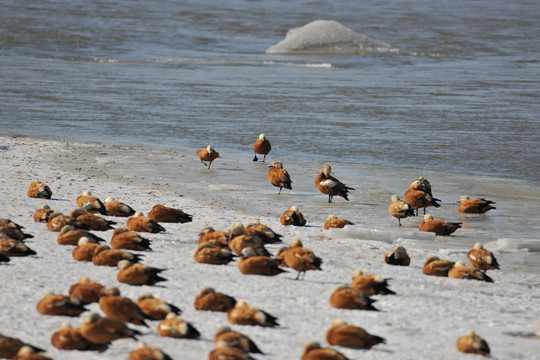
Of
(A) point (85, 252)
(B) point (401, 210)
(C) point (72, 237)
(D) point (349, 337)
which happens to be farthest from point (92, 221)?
(D) point (349, 337)

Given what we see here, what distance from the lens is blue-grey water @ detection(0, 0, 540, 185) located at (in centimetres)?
1719

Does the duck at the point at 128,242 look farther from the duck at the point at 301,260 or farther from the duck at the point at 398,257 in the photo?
the duck at the point at 398,257

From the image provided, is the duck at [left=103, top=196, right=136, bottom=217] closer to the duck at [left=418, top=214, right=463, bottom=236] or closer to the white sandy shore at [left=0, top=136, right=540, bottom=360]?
the white sandy shore at [left=0, top=136, right=540, bottom=360]

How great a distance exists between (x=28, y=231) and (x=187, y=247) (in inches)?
70.2

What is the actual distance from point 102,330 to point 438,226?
17.2 feet

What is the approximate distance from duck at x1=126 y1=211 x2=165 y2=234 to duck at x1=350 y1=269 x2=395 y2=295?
9.36ft

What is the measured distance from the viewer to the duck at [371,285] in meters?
7.26

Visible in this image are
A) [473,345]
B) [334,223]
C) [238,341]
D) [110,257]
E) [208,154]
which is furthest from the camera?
[208,154]

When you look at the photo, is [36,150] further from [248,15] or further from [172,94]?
[248,15]

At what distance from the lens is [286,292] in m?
7.30

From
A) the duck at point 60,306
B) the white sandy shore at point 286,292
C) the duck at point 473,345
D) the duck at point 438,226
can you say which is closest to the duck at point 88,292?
the white sandy shore at point 286,292

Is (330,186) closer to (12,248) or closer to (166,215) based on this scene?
(166,215)

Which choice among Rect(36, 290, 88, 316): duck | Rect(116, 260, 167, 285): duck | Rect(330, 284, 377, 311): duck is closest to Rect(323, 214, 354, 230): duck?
Rect(330, 284, 377, 311): duck

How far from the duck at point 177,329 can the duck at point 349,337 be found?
99 cm
